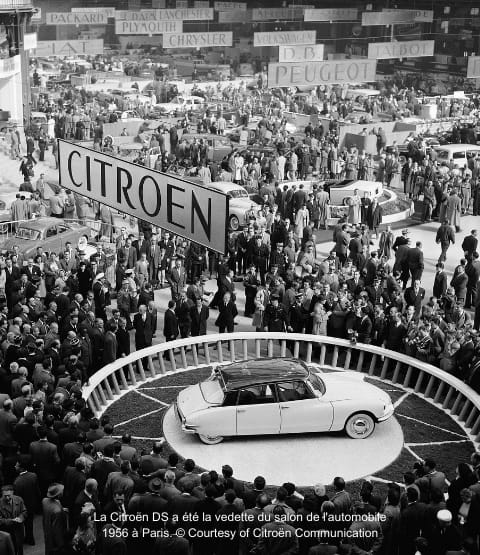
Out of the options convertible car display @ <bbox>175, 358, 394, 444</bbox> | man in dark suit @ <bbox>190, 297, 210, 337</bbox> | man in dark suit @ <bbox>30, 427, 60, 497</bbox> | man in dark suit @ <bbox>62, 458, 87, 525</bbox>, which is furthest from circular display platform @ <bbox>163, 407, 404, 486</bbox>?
man in dark suit @ <bbox>190, 297, 210, 337</bbox>

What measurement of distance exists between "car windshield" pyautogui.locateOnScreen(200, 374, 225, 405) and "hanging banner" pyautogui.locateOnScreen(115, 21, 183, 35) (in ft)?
93.2

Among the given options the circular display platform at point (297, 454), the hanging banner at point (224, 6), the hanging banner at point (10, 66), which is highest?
the hanging banner at point (224, 6)

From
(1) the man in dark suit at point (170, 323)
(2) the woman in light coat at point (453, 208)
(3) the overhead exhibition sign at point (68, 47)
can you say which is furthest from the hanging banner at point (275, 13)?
(1) the man in dark suit at point (170, 323)

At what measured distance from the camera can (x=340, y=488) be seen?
10.6 m

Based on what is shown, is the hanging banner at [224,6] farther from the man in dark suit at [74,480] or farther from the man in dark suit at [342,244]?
the man in dark suit at [74,480]

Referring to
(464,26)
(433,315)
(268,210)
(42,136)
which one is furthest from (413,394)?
(464,26)

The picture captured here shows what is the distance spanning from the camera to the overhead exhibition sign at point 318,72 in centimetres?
3073

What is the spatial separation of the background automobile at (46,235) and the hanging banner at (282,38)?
669 inches

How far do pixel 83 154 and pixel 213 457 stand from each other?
478 cm

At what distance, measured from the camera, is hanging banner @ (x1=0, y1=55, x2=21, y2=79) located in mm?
38719

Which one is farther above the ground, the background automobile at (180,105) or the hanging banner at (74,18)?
the hanging banner at (74,18)

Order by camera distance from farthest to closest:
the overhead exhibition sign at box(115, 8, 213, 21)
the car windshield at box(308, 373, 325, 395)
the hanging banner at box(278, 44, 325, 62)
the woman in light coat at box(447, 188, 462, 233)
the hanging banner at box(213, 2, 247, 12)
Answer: the hanging banner at box(213, 2, 247, 12)
the overhead exhibition sign at box(115, 8, 213, 21)
the hanging banner at box(278, 44, 325, 62)
the woman in light coat at box(447, 188, 462, 233)
the car windshield at box(308, 373, 325, 395)

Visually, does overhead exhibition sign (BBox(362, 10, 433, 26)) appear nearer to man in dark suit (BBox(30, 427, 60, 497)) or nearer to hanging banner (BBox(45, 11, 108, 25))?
hanging banner (BBox(45, 11, 108, 25))

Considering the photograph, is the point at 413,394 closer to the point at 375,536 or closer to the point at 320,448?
the point at 320,448
